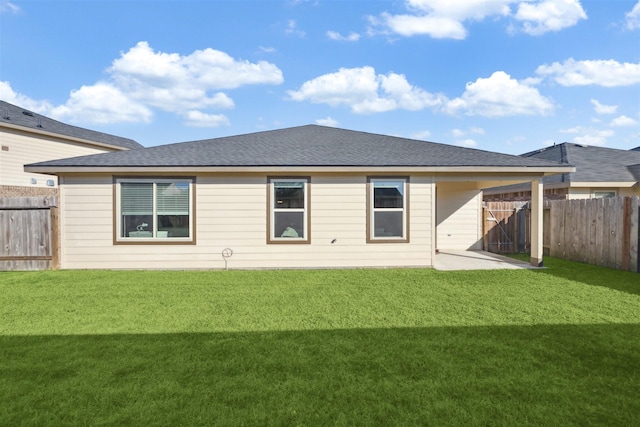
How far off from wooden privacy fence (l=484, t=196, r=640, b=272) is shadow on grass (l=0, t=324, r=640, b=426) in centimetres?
584

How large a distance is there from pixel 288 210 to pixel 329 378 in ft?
20.7

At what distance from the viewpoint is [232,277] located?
8195 mm

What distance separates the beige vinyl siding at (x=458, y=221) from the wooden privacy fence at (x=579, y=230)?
0.39m

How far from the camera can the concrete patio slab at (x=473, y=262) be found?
9320 mm

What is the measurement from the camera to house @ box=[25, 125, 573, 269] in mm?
9031

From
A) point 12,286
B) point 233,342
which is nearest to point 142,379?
point 233,342

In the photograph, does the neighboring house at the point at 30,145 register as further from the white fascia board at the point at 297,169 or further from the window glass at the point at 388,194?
the window glass at the point at 388,194

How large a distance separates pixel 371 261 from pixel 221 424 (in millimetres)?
7128

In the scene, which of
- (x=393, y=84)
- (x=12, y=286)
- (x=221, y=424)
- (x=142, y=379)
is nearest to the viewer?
(x=221, y=424)

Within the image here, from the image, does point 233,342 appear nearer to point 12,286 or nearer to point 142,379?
point 142,379

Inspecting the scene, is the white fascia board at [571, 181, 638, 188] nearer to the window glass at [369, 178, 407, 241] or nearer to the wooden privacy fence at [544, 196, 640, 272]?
the wooden privacy fence at [544, 196, 640, 272]

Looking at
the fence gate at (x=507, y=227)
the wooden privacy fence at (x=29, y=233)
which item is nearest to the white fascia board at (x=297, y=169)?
the wooden privacy fence at (x=29, y=233)

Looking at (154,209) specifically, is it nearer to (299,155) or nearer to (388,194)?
(299,155)

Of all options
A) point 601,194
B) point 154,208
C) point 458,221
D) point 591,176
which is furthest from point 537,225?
point 601,194
